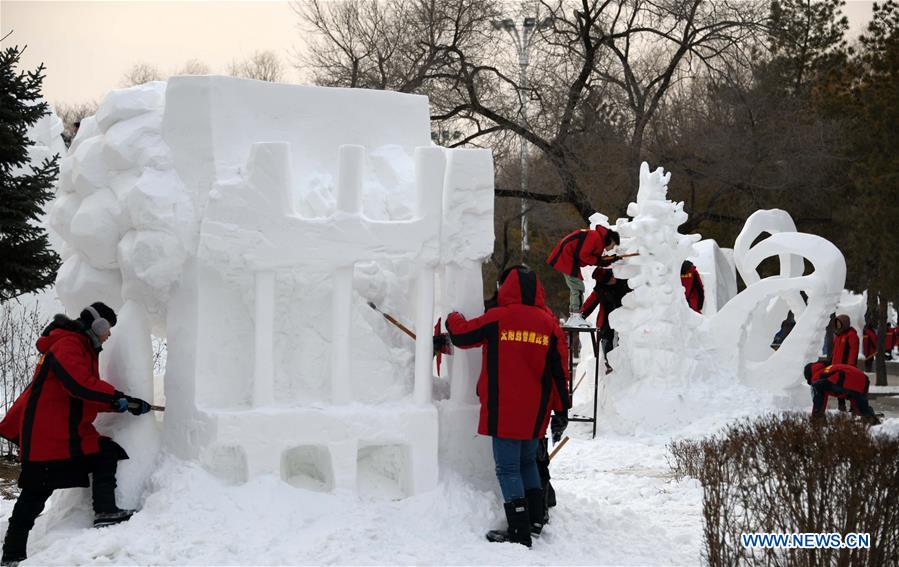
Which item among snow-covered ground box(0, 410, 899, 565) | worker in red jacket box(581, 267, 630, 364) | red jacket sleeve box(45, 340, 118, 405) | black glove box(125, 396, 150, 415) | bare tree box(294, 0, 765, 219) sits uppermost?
bare tree box(294, 0, 765, 219)

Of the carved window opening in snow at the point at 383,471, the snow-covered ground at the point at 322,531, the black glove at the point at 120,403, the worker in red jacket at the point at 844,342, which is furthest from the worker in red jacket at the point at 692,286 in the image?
the black glove at the point at 120,403

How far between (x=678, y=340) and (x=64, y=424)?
834 cm

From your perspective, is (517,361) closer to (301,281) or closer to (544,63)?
(301,281)

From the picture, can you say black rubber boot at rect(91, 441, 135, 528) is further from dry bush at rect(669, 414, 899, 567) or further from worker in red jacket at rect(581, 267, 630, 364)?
worker in red jacket at rect(581, 267, 630, 364)

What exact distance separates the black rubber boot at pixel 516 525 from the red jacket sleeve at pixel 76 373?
262 centimetres

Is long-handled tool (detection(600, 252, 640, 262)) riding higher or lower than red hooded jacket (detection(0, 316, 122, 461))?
higher

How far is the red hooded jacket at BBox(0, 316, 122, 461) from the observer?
6328 millimetres

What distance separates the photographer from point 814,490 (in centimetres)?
545

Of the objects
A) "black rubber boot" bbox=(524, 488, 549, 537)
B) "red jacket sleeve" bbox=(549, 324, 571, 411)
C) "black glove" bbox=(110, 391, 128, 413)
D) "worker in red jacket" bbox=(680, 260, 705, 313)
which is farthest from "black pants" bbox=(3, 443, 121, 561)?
"worker in red jacket" bbox=(680, 260, 705, 313)

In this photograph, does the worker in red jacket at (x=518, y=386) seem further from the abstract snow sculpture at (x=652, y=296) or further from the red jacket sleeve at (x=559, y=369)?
the abstract snow sculpture at (x=652, y=296)

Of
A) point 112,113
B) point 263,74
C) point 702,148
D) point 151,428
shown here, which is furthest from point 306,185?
point 263,74

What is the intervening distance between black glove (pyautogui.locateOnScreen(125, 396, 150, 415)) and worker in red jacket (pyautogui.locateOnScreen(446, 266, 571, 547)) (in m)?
2.09

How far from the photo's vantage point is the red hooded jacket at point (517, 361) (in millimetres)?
6793

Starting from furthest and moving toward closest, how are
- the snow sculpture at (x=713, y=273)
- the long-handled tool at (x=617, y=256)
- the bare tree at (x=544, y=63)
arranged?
the bare tree at (x=544, y=63) → the snow sculpture at (x=713, y=273) → the long-handled tool at (x=617, y=256)
